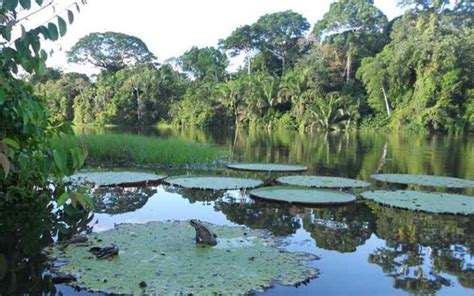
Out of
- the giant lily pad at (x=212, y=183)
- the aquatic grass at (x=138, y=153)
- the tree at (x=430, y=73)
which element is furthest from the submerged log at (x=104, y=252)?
the tree at (x=430, y=73)

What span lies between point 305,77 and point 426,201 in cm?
3211

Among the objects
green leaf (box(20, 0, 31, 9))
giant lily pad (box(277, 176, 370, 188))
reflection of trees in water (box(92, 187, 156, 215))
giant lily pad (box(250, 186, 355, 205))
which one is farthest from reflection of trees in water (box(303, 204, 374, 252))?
green leaf (box(20, 0, 31, 9))

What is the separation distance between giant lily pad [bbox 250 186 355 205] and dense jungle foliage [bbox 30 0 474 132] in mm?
21965

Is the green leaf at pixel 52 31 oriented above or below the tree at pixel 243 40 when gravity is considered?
below

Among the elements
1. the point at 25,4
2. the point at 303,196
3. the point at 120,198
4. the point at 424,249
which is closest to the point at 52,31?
the point at 25,4

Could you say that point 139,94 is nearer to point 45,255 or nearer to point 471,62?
point 471,62

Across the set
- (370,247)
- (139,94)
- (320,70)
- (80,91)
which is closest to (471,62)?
(320,70)

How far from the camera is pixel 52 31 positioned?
5.04ft

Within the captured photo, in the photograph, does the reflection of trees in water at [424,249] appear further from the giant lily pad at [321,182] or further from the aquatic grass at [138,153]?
the aquatic grass at [138,153]

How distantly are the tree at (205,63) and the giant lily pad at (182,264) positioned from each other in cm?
4440

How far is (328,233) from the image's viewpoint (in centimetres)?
583

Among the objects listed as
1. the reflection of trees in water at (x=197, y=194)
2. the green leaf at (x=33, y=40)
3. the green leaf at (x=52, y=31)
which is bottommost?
the reflection of trees in water at (x=197, y=194)

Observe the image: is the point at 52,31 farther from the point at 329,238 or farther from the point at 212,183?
the point at 212,183

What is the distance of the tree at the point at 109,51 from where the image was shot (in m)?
54.1
